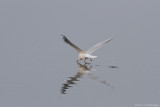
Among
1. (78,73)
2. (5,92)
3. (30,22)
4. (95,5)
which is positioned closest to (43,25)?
(30,22)

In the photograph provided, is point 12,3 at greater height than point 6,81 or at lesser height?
greater

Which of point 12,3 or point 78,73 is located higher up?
point 12,3

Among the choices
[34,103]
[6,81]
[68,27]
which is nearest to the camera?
[34,103]

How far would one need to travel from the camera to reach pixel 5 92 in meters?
22.2

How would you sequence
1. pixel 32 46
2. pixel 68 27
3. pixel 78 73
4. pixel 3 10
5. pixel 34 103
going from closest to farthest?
pixel 34 103, pixel 78 73, pixel 32 46, pixel 68 27, pixel 3 10

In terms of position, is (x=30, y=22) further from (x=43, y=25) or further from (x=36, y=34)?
(x=36, y=34)

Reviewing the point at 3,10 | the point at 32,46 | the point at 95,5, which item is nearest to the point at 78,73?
the point at 32,46

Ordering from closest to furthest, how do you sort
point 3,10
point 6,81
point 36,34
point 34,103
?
point 34,103
point 6,81
point 36,34
point 3,10

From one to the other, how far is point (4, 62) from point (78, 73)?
3.63 m

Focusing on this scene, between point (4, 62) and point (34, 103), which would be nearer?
point (34, 103)

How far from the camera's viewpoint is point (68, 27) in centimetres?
3634

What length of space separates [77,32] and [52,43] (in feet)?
11.8

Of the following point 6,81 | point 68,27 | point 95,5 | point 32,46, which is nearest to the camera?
point 6,81

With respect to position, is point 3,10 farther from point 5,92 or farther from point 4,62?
point 5,92
